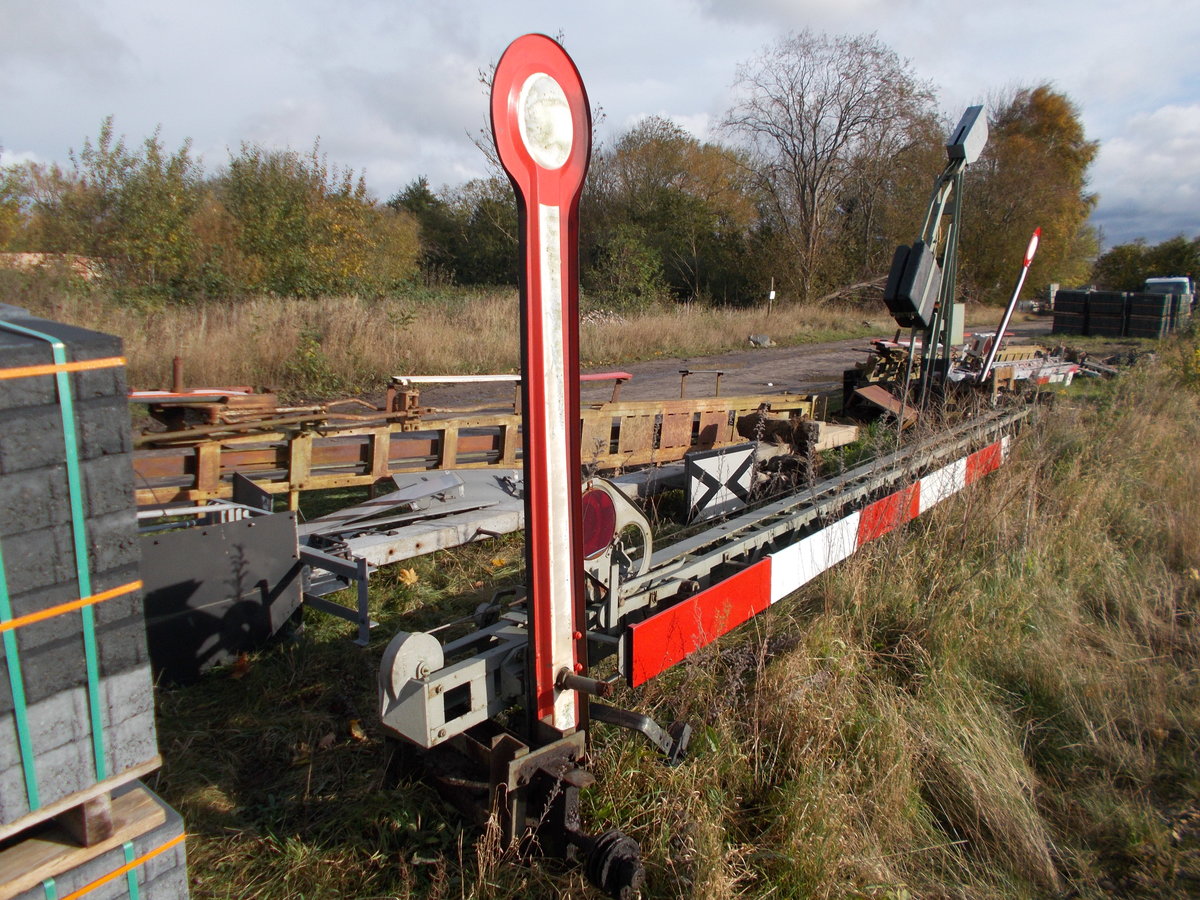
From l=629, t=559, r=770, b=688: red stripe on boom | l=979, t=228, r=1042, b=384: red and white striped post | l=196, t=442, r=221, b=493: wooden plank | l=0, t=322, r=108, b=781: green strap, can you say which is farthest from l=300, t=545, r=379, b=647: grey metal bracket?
l=979, t=228, r=1042, b=384: red and white striped post

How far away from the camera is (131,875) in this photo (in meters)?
1.83

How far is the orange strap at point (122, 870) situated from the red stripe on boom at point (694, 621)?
1.36 meters

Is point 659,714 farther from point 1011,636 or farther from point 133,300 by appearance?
point 133,300

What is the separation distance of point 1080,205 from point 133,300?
142 ft

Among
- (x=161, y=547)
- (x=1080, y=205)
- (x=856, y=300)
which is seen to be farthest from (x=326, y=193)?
(x=1080, y=205)

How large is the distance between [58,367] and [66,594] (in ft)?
1.58

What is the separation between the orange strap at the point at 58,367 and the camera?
154 centimetres

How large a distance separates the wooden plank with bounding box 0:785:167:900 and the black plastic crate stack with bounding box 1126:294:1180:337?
27.0 metres

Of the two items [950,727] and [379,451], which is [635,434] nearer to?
[379,451]

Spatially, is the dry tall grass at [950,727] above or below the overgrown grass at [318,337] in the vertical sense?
below

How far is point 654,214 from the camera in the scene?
103 ft

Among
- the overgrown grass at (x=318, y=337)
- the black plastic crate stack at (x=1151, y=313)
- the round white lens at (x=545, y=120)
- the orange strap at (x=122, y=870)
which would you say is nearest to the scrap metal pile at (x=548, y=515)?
the round white lens at (x=545, y=120)

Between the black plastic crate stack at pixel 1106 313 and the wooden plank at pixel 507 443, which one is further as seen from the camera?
the black plastic crate stack at pixel 1106 313

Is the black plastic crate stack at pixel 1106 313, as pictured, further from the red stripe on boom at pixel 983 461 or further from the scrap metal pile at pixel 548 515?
the red stripe on boom at pixel 983 461
